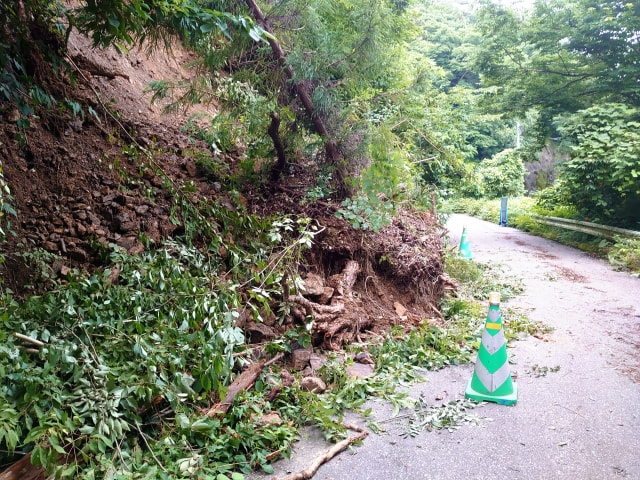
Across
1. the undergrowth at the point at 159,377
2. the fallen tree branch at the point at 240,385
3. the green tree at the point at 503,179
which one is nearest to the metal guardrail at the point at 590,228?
the undergrowth at the point at 159,377

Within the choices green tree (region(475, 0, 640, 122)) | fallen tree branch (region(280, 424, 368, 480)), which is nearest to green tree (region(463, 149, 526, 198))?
green tree (region(475, 0, 640, 122))

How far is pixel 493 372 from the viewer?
428 cm

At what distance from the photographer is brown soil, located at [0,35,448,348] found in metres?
4.38

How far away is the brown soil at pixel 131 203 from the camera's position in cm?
438

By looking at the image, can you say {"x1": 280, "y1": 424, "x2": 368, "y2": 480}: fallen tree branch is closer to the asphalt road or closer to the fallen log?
the asphalt road

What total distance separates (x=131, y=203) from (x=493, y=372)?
4041mm

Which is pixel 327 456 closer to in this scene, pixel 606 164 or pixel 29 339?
pixel 29 339

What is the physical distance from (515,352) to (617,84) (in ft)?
42.2

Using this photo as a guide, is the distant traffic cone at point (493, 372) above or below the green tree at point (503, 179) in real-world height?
below

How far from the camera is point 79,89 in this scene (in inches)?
218

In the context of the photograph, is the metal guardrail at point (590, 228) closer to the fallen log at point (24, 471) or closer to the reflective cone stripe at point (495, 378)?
the reflective cone stripe at point (495, 378)

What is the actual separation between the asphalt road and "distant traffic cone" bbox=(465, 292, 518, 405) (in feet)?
0.34

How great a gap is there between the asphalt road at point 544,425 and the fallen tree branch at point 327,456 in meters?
0.05

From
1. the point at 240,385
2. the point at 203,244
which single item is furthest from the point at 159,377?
the point at 203,244
